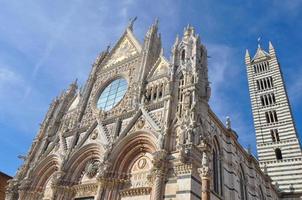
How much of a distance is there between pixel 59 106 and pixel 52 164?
5598mm

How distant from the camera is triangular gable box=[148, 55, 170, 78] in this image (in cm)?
1597

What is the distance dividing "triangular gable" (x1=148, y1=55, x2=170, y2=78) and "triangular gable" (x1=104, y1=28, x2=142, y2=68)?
3002 millimetres

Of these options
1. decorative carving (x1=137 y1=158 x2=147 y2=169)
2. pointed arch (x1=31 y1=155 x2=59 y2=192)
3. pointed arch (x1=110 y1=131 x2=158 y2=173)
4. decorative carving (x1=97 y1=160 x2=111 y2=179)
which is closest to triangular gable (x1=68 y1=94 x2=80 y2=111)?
pointed arch (x1=31 y1=155 x2=59 y2=192)

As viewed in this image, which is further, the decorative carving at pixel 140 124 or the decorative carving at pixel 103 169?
the decorative carving at pixel 140 124

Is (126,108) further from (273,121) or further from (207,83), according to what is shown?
(273,121)

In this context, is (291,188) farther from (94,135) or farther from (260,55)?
(94,135)

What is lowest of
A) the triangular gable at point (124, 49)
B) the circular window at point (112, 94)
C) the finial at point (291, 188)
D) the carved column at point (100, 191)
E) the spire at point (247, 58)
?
the carved column at point (100, 191)

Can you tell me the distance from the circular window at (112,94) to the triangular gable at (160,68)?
2274 mm

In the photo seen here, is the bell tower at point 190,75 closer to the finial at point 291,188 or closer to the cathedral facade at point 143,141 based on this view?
the cathedral facade at point 143,141

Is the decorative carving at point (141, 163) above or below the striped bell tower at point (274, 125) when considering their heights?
below

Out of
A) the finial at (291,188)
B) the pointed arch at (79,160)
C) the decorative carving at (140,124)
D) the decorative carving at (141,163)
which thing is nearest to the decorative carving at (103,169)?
the decorative carving at (141,163)

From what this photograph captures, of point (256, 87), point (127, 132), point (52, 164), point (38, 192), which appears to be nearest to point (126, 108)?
point (127, 132)

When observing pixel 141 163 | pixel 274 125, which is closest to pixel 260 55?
pixel 274 125

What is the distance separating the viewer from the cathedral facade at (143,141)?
10.7 m
